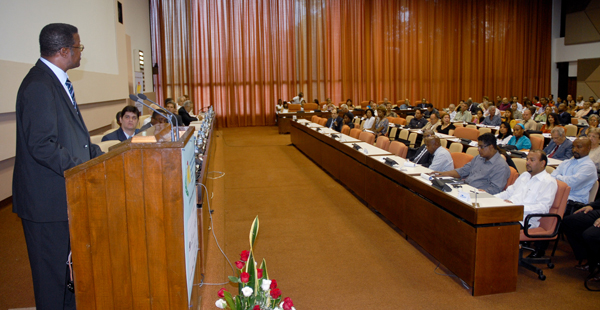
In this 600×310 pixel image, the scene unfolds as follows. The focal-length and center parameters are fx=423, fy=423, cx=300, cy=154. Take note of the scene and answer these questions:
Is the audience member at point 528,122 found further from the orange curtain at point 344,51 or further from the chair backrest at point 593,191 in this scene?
the orange curtain at point 344,51

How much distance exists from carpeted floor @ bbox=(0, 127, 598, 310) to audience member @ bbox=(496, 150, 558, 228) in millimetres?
530

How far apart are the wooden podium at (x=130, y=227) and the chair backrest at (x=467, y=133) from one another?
21.8 ft

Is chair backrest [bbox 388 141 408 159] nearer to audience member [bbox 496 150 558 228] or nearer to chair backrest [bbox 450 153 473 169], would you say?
chair backrest [bbox 450 153 473 169]

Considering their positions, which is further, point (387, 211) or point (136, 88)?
point (136, 88)

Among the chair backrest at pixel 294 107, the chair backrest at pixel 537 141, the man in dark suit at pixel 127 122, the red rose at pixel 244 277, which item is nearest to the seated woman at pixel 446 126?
the chair backrest at pixel 537 141

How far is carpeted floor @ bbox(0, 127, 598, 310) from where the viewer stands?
3.06 metres

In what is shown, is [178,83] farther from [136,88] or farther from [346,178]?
[346,178]

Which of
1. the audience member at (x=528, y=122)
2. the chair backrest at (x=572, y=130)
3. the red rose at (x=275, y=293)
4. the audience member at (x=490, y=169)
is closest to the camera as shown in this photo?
the red rose at (x=275, y=293)

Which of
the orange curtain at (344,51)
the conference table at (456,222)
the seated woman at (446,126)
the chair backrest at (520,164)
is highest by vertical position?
the orange curtain at (344,51)

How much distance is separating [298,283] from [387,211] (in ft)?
5.42

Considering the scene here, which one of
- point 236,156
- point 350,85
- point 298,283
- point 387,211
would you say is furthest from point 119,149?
point 350,85

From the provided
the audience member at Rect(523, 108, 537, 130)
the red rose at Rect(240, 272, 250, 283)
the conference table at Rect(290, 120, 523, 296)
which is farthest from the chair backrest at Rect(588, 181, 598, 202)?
the audience member at Rect(523, 108, 537, 130)

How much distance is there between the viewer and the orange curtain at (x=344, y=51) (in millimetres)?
15691

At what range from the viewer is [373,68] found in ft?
57.2
